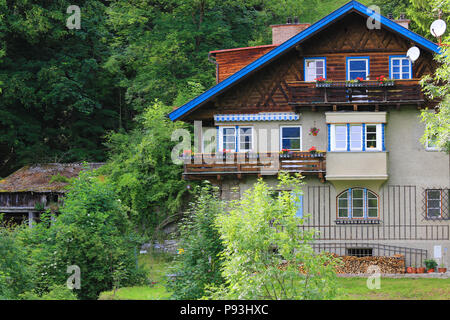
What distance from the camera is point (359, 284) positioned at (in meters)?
22.6

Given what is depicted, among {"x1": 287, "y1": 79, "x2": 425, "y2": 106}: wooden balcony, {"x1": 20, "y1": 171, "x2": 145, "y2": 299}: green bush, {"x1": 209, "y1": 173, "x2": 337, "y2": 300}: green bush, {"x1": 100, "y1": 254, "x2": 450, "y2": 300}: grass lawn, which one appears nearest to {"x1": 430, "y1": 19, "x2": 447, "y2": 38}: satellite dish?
{"x1": 287, "y1": 79, "x2": 425, "y2": 106}: wooden balcony

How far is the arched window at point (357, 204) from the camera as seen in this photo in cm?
2759

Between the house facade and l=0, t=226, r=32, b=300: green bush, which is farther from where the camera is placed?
the house facade

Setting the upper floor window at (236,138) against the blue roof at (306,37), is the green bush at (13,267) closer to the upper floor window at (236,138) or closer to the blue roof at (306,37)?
the blue roof at (306,37)

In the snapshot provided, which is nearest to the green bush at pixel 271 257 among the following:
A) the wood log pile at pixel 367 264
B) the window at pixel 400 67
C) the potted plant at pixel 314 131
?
the wood log pile at pixel 367 264

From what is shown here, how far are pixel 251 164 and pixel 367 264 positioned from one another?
606cm

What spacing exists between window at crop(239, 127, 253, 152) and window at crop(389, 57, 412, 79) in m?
6.37

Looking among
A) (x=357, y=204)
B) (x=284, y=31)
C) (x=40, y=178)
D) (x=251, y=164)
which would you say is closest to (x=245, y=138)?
(x=251, y=164)

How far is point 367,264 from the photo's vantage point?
82.2ft

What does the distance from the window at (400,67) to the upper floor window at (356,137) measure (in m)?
2.37

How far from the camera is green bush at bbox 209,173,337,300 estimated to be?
13.2 meters

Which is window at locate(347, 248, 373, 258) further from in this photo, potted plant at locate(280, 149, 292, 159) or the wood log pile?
potted plant at locate(280, 149, 292, 159)

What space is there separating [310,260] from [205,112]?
16252mm

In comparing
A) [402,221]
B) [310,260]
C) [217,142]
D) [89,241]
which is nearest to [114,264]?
[89,241]
